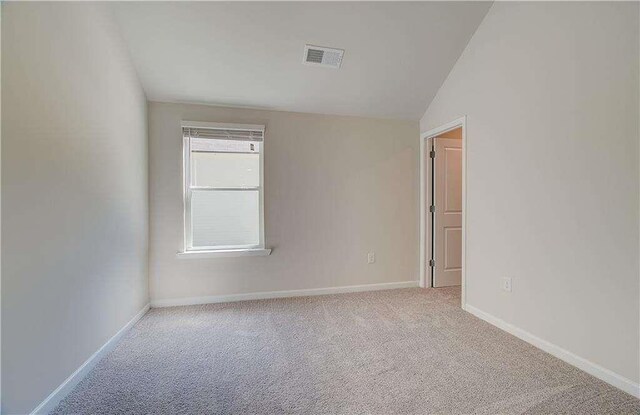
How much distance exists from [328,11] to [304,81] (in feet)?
2.34

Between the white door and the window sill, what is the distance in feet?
7.14

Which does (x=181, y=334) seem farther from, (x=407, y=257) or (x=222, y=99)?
(x=407, y=257)

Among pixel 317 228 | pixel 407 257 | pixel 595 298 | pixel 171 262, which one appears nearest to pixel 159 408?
pixel 171 262

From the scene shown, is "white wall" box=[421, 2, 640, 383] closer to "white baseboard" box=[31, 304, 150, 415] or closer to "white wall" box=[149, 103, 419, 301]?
"white wall" box=[149, 103, 419, 301]

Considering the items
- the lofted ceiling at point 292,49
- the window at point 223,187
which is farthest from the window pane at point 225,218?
the lofted ceiling at point 292,49

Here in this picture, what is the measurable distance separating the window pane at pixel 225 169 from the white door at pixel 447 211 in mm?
2276

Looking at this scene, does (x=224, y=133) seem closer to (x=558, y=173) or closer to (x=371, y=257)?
(x=371, y=257)

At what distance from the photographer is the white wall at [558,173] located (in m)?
1.61

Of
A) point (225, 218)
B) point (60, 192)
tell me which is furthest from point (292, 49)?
point (60, 192)

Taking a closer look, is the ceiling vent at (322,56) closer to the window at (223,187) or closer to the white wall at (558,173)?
the window at (223,187)

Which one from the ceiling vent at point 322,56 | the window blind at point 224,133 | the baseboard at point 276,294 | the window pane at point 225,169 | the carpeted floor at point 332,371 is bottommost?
the carpeted floor at point 332,371

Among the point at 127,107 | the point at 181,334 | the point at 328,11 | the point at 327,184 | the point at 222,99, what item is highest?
the point at 328,11

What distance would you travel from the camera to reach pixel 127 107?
2.37 meters

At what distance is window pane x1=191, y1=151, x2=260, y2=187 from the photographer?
3021 mm
